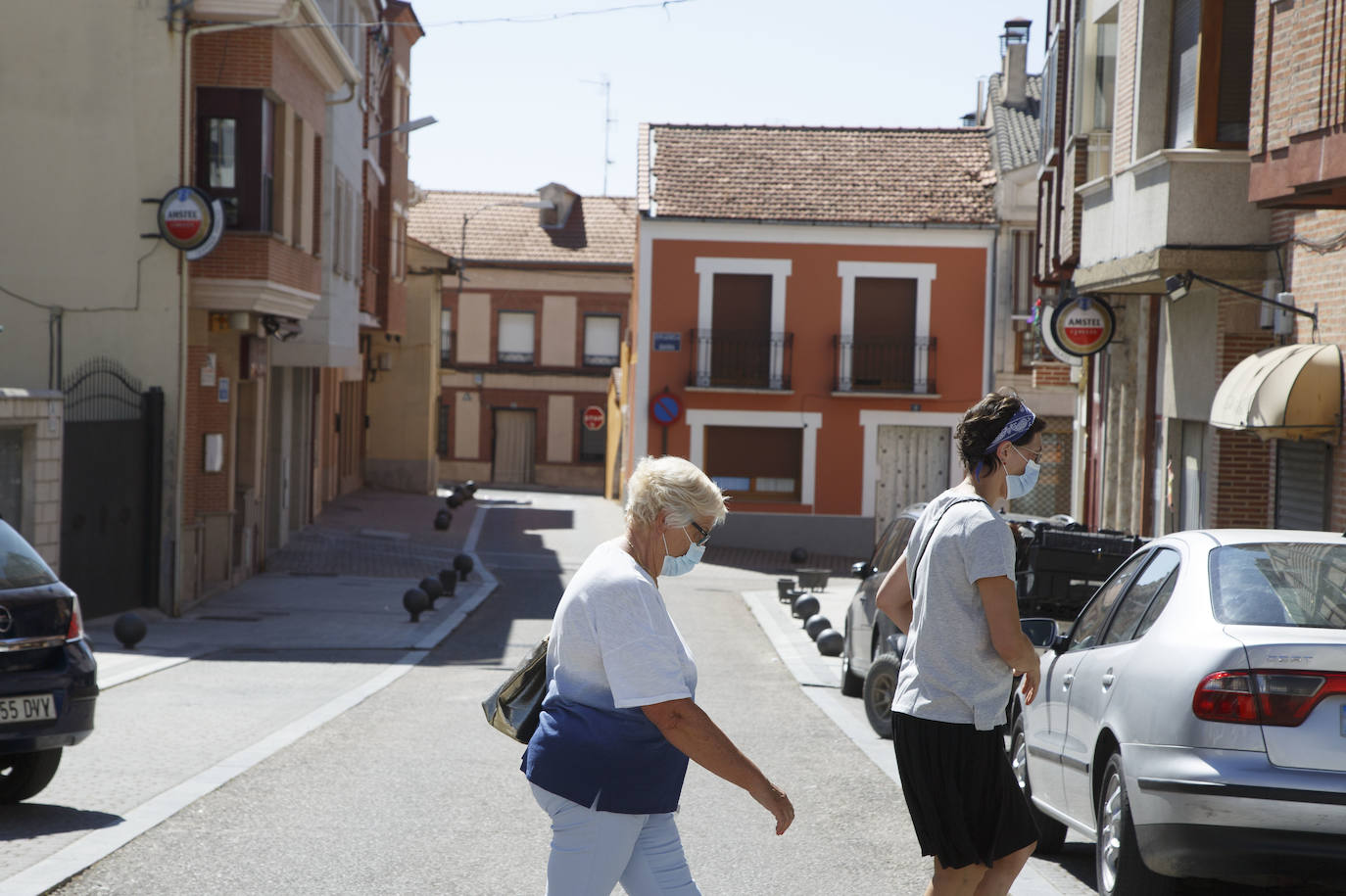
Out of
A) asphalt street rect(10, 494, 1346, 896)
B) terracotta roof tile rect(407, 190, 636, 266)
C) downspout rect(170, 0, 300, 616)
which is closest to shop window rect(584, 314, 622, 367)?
terracotta roof tile rect(407, 190, 636, 266)

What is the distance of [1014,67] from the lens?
133 feet

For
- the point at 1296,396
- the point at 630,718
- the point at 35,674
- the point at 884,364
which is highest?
the point at 884,364

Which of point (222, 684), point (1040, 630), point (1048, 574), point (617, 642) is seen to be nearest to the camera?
point (617, 642)

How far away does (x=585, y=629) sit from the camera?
4.10m

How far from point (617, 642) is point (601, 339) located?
54553 mm

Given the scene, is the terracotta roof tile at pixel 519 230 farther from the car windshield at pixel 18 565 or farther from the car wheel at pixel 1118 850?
the car wheel at pixel 1118 850

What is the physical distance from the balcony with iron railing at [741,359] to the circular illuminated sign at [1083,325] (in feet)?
48.3

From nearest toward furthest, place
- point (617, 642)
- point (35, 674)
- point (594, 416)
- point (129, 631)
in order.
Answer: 1. point (617, 642)
2. point (35, 674)
3. point (129, 631)
4. point (594, 416)

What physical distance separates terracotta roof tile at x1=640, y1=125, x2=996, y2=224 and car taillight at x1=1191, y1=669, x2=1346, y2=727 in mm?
28643

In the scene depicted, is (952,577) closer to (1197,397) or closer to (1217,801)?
(1217,801)

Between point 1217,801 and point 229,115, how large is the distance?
1619 centimetres

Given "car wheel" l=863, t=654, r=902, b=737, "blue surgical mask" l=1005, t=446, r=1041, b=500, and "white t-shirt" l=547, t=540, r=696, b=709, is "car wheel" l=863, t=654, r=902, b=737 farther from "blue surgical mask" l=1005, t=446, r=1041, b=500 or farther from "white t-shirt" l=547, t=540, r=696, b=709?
"white t-shirt" l=547, t=540, r=696, b=709

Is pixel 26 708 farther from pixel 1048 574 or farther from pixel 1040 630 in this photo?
pixel 1048 574

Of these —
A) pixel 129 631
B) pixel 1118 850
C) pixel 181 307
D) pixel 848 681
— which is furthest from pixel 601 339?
pixel 1118 850
